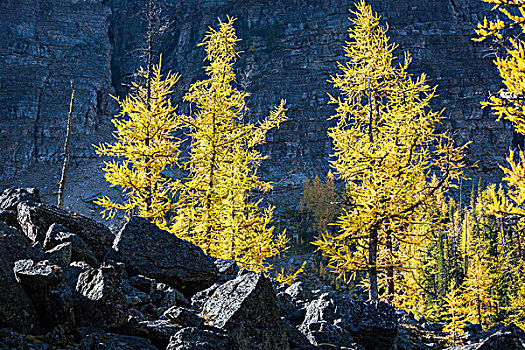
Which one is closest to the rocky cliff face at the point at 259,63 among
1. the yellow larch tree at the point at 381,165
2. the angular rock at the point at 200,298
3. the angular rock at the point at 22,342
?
the yellow larch tree at the point at 381,165

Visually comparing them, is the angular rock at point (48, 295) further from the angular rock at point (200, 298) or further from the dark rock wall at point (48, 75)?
the dark rock wall at point (48, 75)

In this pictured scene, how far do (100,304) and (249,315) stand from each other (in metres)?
1.45

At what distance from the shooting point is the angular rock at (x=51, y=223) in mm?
5199

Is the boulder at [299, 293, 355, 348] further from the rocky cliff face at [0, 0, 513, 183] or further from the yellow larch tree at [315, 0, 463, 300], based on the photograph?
the rocky cliff face at [0, 0, 513, 183]

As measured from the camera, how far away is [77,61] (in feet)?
254

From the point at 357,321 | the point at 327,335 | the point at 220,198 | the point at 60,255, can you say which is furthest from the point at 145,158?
the point at 327,335

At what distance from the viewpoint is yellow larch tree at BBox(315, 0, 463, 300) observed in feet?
31.6

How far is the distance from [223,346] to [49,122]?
7545cm

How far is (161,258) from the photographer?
532 cm

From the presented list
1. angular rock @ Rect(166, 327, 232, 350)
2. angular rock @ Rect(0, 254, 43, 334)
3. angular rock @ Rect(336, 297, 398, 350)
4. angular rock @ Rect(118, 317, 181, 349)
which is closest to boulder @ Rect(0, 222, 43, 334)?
angular rock @ Rect(0, 254, 43, 334)

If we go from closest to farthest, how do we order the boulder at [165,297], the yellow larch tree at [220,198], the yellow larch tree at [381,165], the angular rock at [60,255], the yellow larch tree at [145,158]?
the angular rock at [60,255], the boulder at [165,297], the yellow larch tree at [381,165], the yellow larch tree at [145,158], the yellow larch tree at [220,198]

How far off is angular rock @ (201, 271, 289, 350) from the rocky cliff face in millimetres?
65915

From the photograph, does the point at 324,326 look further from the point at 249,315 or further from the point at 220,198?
the point at 220,198

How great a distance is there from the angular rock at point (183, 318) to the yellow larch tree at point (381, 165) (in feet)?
21.1
